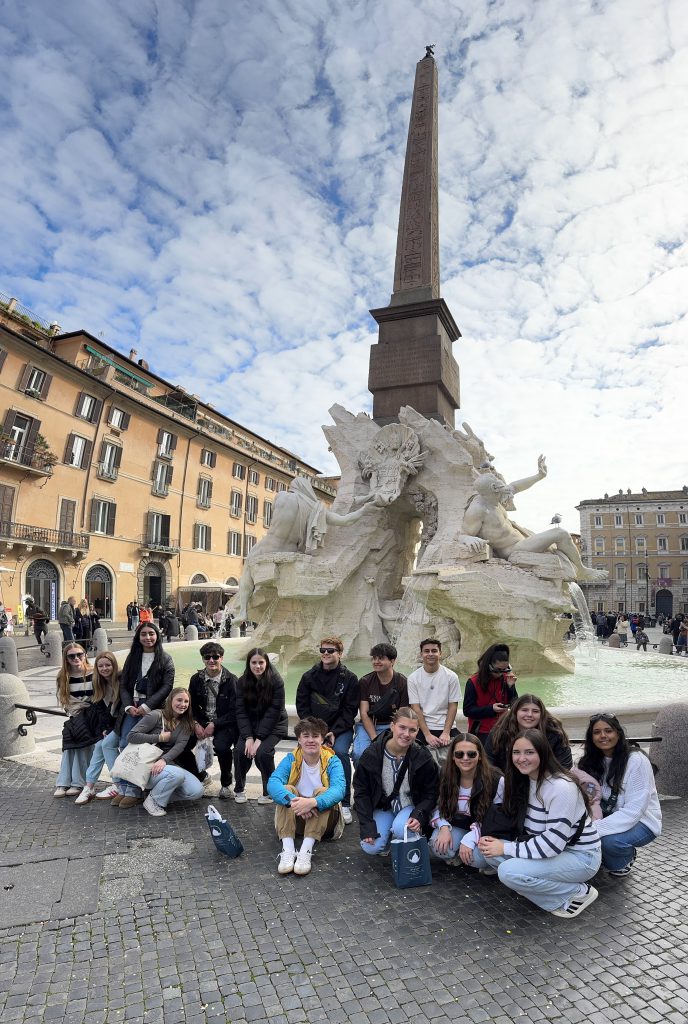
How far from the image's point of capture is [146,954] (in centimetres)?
257

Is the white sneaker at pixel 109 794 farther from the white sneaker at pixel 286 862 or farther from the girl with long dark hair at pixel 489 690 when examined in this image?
the girl with long dark hair at pixel 489 690

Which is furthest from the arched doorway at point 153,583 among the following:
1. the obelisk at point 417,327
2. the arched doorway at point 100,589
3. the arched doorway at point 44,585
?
the obelisk at point 417,327

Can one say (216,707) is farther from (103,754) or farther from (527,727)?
(527,727)

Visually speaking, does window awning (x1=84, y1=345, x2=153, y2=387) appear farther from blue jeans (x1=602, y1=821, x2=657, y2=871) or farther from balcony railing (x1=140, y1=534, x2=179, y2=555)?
blue jeans (x1=602, y1=821, x2=657, y2=871)

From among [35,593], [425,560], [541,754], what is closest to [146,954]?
[541,754]

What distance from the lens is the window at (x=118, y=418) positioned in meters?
26.3

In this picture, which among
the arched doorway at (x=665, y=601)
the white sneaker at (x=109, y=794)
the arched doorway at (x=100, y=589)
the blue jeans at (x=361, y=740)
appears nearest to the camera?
the blue jeans at (x=361, y=740)

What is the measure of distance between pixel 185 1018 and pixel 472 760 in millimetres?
1747

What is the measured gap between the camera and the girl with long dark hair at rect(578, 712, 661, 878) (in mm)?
3180

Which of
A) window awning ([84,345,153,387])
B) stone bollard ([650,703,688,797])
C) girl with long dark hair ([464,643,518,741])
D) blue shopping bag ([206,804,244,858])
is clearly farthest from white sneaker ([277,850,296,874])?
window awning ([84,345,153,387])

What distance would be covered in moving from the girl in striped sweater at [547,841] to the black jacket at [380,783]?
0.42 meters

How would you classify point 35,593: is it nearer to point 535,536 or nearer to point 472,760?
point 535,536

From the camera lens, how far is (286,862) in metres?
3.30

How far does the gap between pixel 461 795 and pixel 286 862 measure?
1.02 metres
